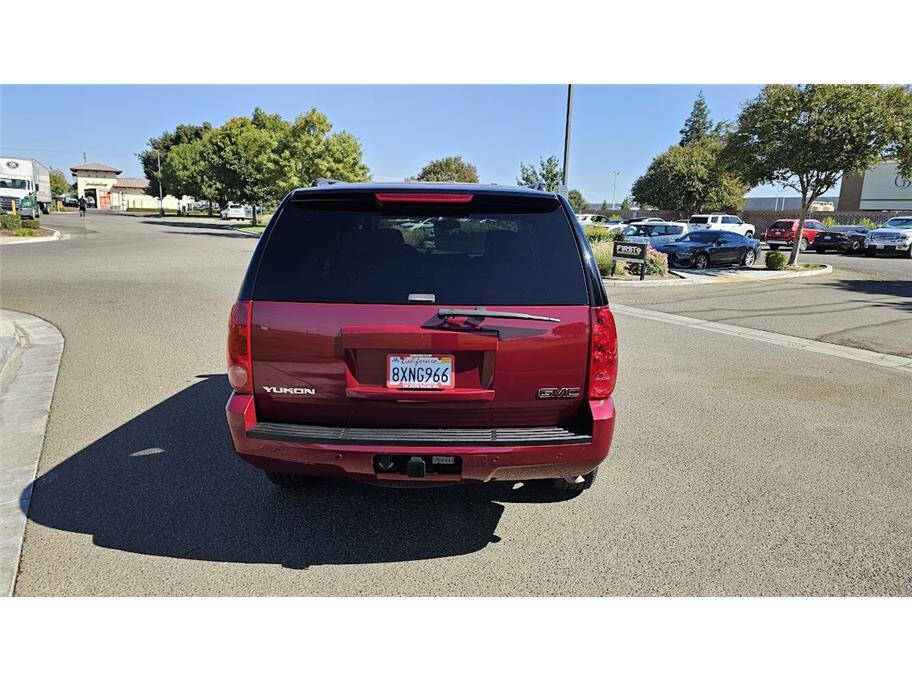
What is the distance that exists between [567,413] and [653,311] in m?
10.4

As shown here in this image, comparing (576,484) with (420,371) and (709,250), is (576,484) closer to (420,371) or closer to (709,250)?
(420,371)

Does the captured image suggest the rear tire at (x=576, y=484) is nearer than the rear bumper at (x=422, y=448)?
No

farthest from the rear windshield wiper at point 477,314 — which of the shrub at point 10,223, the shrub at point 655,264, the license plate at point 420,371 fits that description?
the shrub at point 10,223

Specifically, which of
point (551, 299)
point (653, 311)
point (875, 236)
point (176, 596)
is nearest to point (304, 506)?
point (176, 596)

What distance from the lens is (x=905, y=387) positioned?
698 cm

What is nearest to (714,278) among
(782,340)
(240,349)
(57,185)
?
(782,340)

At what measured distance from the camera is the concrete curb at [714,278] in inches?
693

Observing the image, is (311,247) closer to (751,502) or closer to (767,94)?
(751,502)

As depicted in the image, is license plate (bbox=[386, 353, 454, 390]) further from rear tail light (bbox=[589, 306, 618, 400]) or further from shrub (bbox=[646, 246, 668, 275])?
shrub (bbox=[646, 246, 668, 275])

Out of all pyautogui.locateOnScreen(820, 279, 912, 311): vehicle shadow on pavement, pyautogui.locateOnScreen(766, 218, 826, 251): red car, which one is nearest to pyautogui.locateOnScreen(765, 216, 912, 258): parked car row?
pyautogui.locateOnScreen(766, 218, 826, 251): red car

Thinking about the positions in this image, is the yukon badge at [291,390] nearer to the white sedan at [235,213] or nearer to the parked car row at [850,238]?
the parked car row at [850,238]

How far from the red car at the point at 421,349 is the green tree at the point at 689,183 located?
52.7 meters

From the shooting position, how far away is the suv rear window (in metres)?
3.01

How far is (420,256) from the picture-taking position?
312 cm
